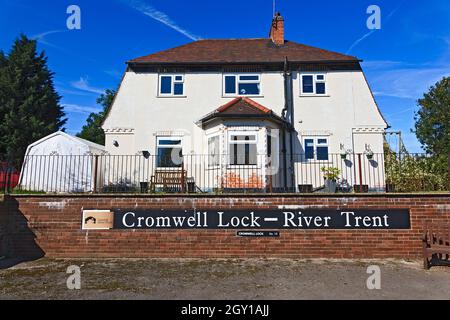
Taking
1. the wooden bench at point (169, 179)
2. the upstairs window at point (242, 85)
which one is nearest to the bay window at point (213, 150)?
the wooden bench at point (169, 179)

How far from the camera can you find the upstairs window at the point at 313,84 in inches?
565

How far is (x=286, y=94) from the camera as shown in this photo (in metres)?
14.3

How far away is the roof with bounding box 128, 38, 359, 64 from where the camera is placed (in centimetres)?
1455

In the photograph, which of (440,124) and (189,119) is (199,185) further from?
(440,124)

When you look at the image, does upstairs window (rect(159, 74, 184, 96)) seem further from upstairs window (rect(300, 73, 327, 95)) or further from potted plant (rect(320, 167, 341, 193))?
potted plant (rect(320, 167, 341, 193))

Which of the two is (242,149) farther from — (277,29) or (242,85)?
(277,29)

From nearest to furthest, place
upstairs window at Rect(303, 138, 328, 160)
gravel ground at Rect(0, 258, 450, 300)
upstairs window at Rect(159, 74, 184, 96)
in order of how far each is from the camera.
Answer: gravel ground at Rect(0, 258, 450, 300), upstairs window at Rect(303, 138, 328, 160), upstairs window at Rect(159, 74, 184, 96)

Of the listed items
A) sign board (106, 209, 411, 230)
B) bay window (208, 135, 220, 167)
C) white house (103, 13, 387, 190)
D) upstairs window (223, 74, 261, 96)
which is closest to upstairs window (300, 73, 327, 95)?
white house (103, 13, 387, 190)

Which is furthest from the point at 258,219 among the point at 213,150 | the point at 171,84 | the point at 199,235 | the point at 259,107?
the point at 171,84

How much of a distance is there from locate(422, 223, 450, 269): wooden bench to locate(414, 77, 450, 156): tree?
1292 inches

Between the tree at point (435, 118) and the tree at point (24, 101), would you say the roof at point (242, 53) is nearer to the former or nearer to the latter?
the tree at point (24, 101)

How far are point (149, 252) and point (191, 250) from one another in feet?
3.52

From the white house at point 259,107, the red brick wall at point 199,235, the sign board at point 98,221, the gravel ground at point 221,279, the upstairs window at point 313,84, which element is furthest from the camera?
the upstairs window at point 313,84

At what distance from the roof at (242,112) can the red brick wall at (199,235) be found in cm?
494
